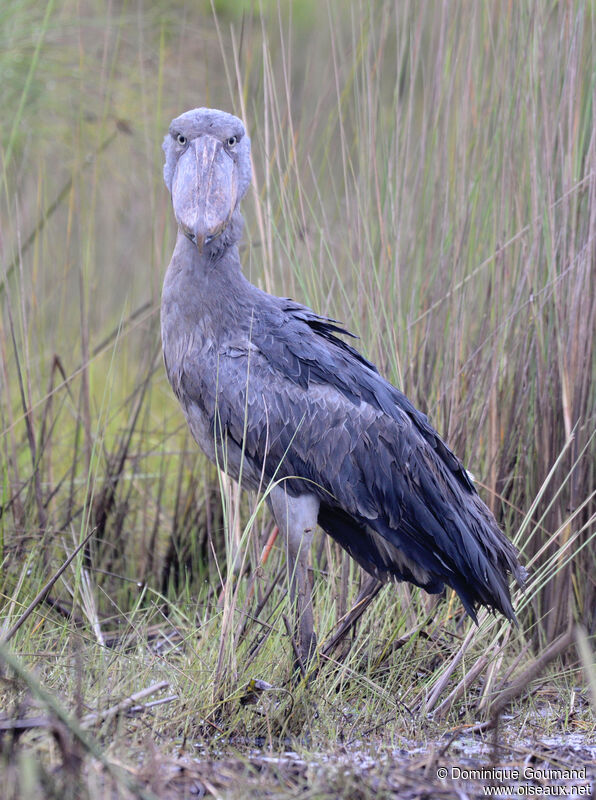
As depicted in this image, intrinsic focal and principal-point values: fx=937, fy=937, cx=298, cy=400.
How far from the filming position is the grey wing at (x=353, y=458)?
10.2 feet

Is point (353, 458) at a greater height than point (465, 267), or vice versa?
point (465, 267)

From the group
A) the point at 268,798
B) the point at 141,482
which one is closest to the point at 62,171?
the point at 141,482

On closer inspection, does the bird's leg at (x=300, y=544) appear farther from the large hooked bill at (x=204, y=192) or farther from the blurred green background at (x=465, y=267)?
the large hooked bill at (x=204, y=192)

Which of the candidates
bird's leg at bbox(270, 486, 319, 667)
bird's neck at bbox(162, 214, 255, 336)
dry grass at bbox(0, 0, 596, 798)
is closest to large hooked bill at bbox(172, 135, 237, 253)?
bird's neck at bbox(162, 214, 255, 336)

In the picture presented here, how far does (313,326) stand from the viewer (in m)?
3.36

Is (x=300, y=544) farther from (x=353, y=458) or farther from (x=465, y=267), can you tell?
(x=465, y=267)

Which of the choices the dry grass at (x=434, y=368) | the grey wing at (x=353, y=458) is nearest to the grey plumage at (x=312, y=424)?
the grey wing at (x=353, y=458)

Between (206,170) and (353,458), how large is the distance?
109cm

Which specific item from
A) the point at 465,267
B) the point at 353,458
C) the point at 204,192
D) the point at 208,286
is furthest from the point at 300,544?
the point at 465,267

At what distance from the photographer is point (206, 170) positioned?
3148 millimetres

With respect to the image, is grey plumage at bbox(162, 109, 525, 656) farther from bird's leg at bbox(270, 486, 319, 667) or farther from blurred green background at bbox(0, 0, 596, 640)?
blurred green background at bbox(0, 0, 596, 640)

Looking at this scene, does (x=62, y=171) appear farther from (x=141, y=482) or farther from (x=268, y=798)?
(x=268, y=798)

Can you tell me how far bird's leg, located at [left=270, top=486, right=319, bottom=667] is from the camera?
312 cm

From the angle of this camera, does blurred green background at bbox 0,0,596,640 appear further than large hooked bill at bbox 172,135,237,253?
Yes
